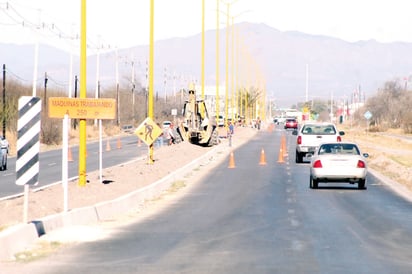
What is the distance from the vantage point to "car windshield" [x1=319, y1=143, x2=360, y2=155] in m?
34.4

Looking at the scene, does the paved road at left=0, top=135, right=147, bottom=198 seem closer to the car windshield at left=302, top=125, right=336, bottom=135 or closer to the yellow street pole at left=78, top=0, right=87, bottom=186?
the yellow street pole at left=78, top=0, right=87, bottom=186

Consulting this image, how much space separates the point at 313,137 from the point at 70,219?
31386mm

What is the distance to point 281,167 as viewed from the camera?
48562 mm

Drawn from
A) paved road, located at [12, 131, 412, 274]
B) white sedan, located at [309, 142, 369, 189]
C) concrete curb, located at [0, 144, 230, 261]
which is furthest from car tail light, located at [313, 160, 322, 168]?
concrete curb, located at [0, 144, 230, 261]

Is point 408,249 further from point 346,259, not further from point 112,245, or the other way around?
point 112,245

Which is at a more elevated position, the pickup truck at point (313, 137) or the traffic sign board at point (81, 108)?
the traffic sign board at point (81, 108)

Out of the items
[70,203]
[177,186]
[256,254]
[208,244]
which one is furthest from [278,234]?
[177,186]

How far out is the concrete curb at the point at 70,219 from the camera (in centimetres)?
1542

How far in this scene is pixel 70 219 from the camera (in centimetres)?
1997

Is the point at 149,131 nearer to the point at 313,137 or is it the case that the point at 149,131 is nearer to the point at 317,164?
the point at 317,164

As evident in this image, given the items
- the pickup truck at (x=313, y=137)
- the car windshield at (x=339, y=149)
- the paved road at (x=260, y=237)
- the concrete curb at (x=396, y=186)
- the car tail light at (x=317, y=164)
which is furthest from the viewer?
the pickup truck at (x=313, y=137)

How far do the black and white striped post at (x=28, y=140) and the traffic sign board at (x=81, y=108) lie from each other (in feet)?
19.6

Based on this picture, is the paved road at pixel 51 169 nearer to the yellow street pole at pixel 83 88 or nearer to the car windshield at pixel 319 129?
the yellow street pole at pixel 83 88

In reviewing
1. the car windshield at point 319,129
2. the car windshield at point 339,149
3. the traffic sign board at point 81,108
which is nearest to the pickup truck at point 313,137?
the car windshield at point 319,129
